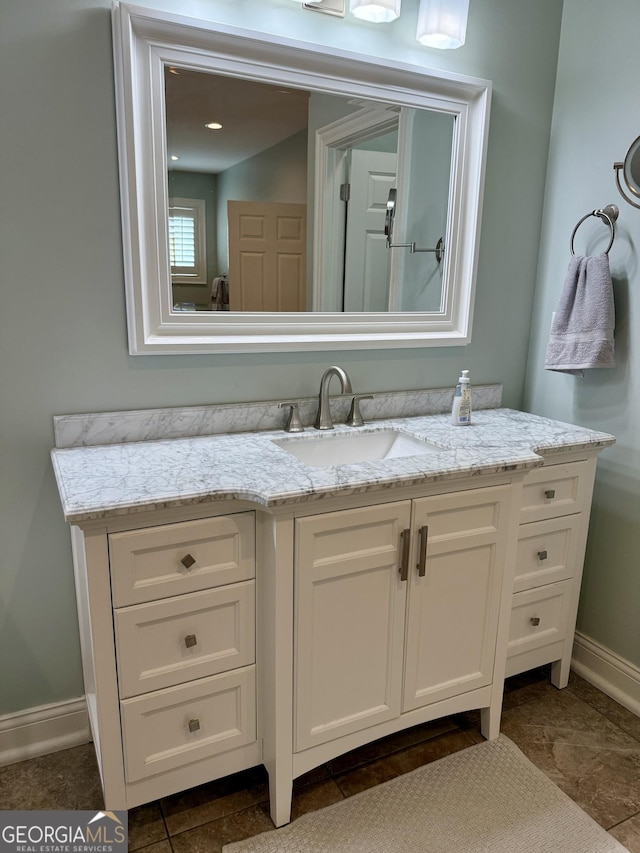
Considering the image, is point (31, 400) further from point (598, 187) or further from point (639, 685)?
point (639, 685)

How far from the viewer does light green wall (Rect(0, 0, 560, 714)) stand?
149 cm

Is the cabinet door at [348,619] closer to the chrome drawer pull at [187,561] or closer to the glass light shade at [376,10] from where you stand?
the chrome drawer pull at [187,561]

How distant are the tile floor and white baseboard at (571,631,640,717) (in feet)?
0.15

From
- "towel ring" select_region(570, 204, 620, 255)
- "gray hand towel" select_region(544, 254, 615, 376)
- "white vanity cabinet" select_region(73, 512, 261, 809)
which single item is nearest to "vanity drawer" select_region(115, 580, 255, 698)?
"white vanity cabinet" select_region(73, 512, 261, 809)

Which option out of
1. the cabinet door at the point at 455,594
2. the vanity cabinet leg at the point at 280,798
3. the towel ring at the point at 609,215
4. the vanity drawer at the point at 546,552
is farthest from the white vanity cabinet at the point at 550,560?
the vanity cabinet leg at the point at 280,798

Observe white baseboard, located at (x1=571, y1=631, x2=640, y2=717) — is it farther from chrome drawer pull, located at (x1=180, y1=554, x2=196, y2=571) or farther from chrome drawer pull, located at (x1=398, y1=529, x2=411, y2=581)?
chrome drawer pull, located at (x1=180, y1=554, x2=196, y2=571)

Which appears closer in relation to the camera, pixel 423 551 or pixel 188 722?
pixel 188 722

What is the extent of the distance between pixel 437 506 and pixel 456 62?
4.80ft

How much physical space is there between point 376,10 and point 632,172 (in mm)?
904

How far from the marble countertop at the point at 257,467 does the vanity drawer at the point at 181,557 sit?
0.08m

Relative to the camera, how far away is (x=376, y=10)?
172cm

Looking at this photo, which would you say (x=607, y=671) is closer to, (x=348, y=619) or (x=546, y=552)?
(x=546, y=552)

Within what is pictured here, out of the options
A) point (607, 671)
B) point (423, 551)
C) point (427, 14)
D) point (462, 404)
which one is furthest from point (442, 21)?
point (607, 671)

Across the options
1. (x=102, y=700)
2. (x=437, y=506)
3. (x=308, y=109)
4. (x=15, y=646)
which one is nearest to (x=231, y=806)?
(x=102, y=700)
